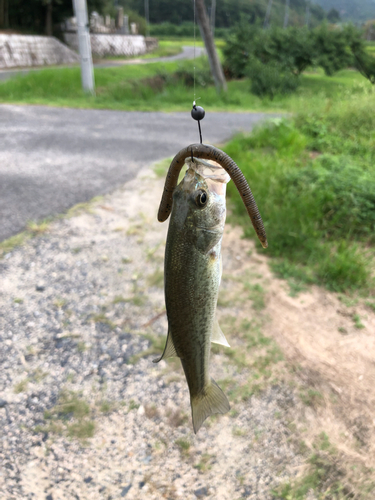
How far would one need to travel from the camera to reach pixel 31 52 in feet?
76.5

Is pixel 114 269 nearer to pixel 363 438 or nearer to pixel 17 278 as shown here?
pixel 17 278

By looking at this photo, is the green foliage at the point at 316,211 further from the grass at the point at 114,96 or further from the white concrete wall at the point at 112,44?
the white concrete wall at the point at 112,44

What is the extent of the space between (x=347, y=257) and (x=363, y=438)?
2.20 metres

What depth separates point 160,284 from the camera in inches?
171

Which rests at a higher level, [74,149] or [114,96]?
[114,96]

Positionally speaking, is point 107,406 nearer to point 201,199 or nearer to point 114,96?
point 201,199

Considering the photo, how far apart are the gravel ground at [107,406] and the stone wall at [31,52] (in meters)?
21.9

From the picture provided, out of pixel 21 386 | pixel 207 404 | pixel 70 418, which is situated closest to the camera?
pixel 207 404

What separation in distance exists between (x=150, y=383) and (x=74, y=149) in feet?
23.3

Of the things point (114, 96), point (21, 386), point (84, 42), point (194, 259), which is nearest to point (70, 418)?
point (21, 386)

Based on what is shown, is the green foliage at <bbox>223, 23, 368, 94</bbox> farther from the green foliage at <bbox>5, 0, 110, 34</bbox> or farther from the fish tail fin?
the fish tail fin

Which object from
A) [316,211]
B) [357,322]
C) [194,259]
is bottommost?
[357,322]

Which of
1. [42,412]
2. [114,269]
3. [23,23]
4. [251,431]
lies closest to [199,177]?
[251,431]

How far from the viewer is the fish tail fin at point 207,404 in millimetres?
1490
